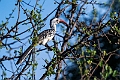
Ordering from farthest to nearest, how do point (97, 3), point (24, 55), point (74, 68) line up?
point (74, 68), point (97, 3), point (24, 55)

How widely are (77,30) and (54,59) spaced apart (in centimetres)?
53

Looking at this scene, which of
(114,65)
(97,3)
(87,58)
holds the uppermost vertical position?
(97,3)

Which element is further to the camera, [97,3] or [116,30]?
[97,3]

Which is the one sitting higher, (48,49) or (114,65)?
(48,49)

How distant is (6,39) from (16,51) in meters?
0.19

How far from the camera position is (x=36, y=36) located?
10.6ft

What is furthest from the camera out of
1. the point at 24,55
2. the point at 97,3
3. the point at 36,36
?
the point at 97,3

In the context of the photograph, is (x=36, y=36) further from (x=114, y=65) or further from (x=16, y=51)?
(x=114, y=65)

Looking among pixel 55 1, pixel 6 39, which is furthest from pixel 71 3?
pixel 6 39

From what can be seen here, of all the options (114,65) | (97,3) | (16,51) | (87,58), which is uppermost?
(97,3)

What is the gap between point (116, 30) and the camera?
3.43 meters

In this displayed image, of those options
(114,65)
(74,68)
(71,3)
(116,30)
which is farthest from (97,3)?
(114,65)

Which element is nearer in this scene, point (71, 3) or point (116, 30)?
point (116, 30)

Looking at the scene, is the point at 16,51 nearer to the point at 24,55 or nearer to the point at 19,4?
the point at 24,55
